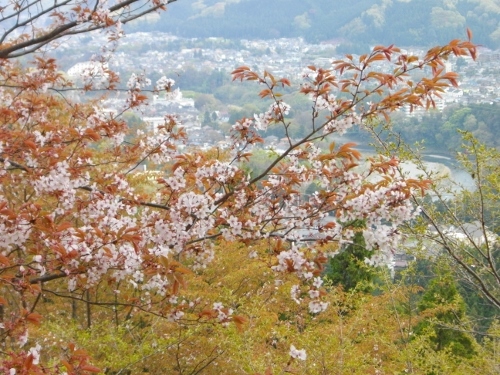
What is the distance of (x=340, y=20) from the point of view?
49750 mm

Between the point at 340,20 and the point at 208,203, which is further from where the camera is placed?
the point at 340,20

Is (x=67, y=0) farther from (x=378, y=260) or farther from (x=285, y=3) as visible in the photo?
(x=285, y=3)

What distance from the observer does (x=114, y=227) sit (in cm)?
229

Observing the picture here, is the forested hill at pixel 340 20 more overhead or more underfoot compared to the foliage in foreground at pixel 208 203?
more underfoot

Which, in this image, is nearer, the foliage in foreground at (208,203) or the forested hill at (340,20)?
the foliage in foreground at (208,203)

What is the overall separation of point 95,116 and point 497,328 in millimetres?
5195

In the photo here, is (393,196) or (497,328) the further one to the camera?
(497,328)

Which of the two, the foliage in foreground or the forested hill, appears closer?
the foliage in foreground

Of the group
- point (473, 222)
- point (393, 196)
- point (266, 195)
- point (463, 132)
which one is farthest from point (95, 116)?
point (473, 222)

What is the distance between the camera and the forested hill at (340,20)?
40375 millimetres

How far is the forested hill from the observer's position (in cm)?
4038

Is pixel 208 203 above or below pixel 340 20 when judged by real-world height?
above

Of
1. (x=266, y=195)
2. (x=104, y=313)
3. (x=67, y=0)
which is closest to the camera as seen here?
(x=266, y=195)

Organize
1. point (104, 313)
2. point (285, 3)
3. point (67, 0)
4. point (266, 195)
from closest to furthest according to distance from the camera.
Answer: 1. point (266, 195)
2. point (67, 0)
3. point (104, 313)
4. point (285, 3)
